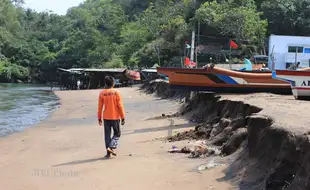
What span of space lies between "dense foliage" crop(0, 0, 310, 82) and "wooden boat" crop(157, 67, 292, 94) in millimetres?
27893

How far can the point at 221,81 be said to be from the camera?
14.1m

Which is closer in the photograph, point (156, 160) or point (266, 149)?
point (266, 149)

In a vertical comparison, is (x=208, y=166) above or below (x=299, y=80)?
below

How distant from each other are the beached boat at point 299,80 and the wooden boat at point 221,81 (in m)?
2.28

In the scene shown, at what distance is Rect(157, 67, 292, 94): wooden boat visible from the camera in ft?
45.9

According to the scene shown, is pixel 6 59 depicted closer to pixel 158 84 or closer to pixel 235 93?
pixel 158 84

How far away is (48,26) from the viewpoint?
96.3 meters

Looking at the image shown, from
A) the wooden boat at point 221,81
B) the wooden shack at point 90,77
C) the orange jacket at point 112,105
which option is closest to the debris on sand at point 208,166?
the orange jacket at point 112,105

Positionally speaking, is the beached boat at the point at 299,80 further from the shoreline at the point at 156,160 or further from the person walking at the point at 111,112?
the person walking at the point at 111,112

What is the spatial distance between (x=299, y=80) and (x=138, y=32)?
4910 centimetres

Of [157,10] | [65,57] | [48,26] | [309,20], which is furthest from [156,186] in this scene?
[48,26]

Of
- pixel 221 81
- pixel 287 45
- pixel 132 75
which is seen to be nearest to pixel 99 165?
pixel 221 81

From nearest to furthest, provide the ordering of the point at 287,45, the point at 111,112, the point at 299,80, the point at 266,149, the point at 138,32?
the point at 266,149
the point at 111,112
the point at 299,80
the point at 287,45
the point at 138,32

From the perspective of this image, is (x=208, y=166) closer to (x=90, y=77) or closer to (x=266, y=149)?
(x=266, y=149)
